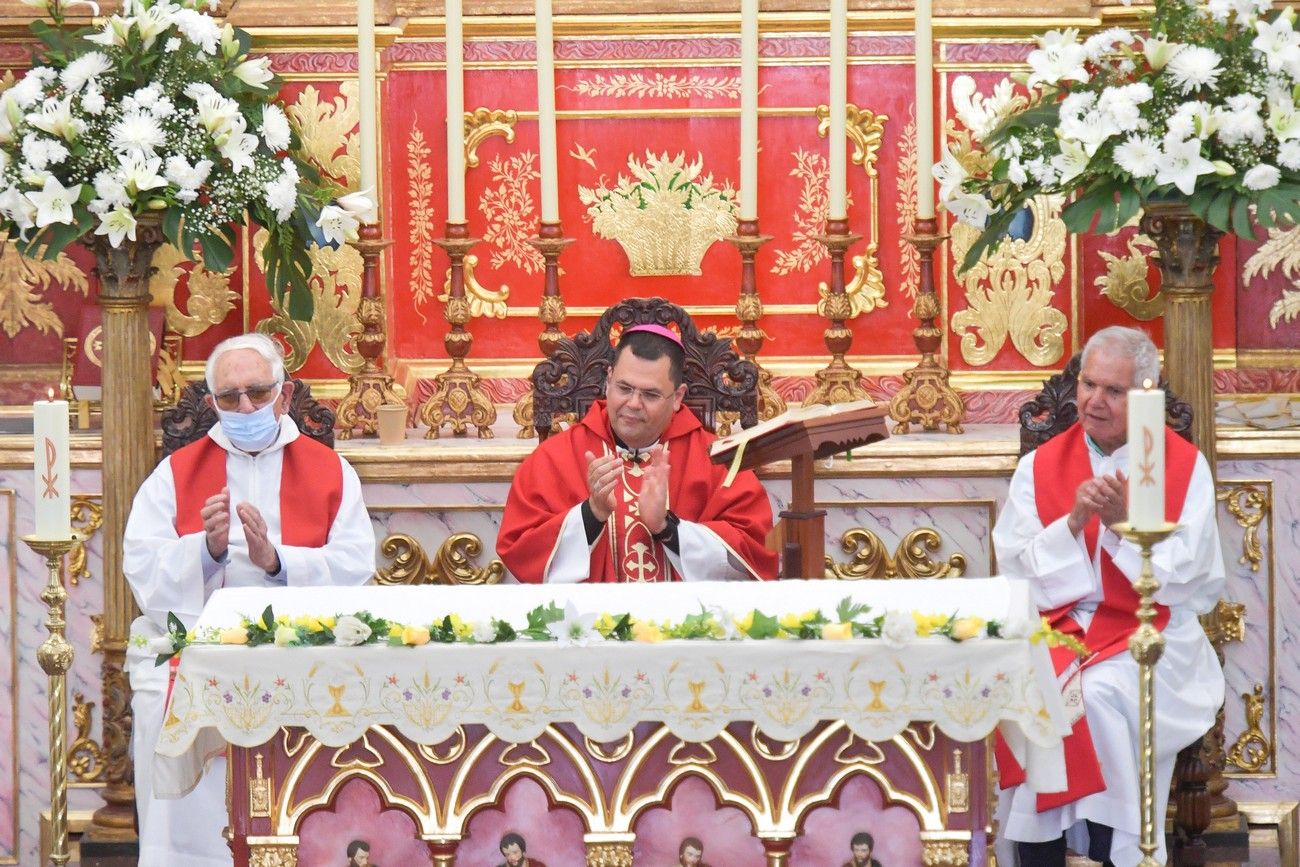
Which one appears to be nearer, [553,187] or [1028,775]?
[1028,775]

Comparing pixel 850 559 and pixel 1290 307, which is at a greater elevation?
pixel 1290 307

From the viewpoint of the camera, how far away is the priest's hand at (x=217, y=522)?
564 cm

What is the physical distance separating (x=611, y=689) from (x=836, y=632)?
486mm

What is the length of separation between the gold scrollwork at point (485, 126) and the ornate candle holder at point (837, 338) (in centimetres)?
132

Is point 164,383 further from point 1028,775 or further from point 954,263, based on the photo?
point 1028,775

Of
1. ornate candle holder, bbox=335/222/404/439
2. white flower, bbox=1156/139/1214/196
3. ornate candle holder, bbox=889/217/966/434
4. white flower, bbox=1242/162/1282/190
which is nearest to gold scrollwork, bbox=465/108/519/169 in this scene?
ornate candle holder, bbox=335/222/404/439

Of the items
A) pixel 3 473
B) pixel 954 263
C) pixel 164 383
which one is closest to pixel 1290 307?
pixel 954 263

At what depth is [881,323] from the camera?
7207 millimetres

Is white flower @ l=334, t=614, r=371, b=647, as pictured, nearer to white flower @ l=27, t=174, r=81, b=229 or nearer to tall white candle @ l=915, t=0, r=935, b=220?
white flower @ l=27, t=174, r=81, b=229

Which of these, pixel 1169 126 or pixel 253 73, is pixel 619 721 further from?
pixel 253 73

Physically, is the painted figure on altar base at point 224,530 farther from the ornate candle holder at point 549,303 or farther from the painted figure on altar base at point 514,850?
the painted figure on altar base at point 514,850

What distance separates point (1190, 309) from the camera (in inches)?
241

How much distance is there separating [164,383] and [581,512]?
6.01ft

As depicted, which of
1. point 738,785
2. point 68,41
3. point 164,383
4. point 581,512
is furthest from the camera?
point 164,383
